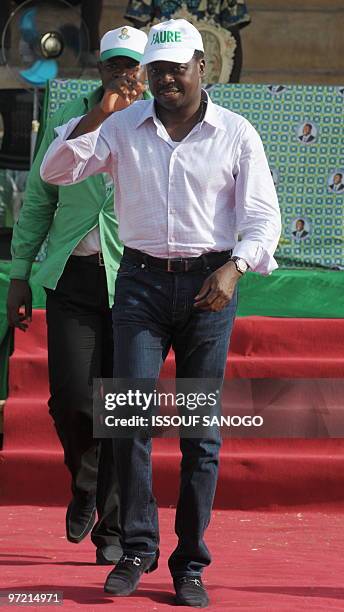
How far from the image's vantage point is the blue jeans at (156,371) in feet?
15.0

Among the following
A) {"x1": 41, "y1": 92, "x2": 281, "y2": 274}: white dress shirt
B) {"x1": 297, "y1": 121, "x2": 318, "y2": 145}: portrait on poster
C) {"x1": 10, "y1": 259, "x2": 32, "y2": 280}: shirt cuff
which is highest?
{"x1": 41, "y1": 92, "x2": 281, "y2": 274}: white dress shirt

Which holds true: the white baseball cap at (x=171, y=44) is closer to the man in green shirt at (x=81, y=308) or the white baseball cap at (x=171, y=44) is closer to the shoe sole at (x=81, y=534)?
the man in green shirt at (x=81, y=308)

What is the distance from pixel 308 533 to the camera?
22.6 feet

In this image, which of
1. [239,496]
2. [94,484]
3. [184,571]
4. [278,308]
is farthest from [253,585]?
[278,308]

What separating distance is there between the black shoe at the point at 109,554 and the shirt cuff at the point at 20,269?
114 cm

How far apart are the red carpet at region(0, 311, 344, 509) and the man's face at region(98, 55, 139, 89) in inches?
88.3

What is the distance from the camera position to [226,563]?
572cm

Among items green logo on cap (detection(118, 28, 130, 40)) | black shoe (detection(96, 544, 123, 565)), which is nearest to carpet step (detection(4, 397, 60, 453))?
black shoe (detection(96, 544, 123, 565))

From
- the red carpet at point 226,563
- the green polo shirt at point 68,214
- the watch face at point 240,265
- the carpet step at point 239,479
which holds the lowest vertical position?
the carpet step at point 239,479

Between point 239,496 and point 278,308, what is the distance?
1478 millimetres

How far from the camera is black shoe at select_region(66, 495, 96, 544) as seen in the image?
5.75m

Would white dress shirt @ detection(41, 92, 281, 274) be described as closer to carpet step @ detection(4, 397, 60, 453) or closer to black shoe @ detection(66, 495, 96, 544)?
black shoe @ detection(66, 495, 96, 544)

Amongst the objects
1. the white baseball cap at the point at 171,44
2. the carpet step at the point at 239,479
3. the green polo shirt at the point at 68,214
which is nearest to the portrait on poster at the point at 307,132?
the carpet step at the point at 239,479

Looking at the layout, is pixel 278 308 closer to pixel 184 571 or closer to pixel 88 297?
pixel 88 297
